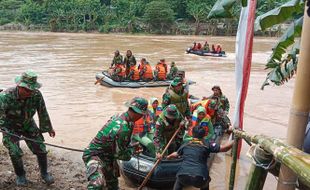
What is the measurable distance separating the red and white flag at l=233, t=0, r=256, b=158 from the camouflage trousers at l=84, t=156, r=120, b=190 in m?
2.67

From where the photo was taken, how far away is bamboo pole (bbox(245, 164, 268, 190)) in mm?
2543

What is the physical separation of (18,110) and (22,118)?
15 cm

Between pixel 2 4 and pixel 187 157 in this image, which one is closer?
pixel 187 157

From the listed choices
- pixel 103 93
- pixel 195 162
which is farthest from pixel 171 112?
pixel 103 93

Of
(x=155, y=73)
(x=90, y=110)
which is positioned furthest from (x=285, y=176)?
(x=155, y=73)

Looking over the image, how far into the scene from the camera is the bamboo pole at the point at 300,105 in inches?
89.8

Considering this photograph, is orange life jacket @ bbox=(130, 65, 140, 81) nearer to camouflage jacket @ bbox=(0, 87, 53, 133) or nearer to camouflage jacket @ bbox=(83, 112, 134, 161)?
camouflage jacket @ bbox=(0, 87, 53, 133)

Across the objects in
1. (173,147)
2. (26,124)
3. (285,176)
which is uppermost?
(285,176)

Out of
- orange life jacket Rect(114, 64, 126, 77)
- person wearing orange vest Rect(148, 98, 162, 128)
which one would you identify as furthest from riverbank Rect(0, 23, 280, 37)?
person wearing orange vest Rect(148, 98, 162, 128)

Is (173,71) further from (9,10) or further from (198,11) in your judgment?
(9,10)

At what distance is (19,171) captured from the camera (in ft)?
19.1

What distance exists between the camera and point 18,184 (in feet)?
19.1

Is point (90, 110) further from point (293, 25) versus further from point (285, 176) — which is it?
point (285, 176)

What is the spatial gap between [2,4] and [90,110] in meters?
59.2
